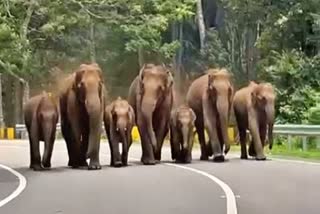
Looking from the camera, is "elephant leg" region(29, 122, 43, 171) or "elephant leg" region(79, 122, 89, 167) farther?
"elephant leg" region(79, 122, 89, 167)

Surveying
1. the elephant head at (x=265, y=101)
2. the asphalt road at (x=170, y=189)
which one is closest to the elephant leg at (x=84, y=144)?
the asphalt road at (x=170, y=189)

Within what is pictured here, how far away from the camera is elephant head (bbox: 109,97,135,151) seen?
23656 millimetres

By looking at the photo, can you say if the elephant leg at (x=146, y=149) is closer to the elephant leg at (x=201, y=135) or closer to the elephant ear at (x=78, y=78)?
the elephant ear at (x=78, y=78)

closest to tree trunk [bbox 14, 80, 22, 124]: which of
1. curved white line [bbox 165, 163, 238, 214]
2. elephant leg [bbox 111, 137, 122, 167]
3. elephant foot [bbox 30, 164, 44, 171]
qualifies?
elephant leg [bbox 111, 137, 122, 167]

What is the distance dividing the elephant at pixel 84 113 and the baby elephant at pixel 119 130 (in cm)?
48

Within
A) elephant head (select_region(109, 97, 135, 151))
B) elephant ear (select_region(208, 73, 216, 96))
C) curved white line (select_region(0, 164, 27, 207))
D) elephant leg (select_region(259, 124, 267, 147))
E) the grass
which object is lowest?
the grass

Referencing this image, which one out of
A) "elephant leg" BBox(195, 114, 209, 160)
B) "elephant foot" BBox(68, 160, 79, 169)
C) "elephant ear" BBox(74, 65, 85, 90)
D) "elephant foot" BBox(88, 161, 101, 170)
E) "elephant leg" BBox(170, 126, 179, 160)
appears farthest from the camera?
"elephant leg" BBox(195, 114, 209, 160)

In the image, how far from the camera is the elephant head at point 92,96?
23.0 metres

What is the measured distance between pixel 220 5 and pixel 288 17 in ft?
44.6

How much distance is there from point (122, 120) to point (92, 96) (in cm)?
121

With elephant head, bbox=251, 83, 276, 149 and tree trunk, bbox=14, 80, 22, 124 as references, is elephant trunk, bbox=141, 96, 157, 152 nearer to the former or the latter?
elephant head, bbox=251, 83, 276, 149

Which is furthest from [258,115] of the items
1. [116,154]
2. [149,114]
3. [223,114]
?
[116,154]

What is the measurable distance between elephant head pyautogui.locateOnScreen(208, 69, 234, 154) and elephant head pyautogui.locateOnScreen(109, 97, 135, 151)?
7.93 ft

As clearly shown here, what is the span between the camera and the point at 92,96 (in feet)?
75.7
